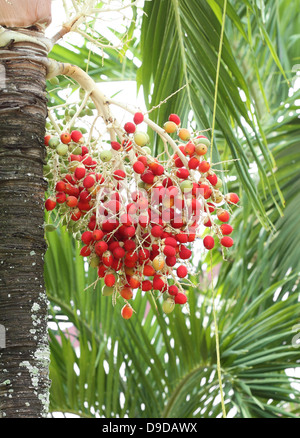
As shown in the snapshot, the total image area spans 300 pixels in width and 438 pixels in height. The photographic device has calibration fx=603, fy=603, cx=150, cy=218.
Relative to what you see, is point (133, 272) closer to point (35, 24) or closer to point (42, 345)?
point (42, 345)

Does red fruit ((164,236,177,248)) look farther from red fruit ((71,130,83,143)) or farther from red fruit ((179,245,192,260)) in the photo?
red fruit ((71,130,83,143))

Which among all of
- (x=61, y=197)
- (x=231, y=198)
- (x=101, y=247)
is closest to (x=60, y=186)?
(x=61, y=197)

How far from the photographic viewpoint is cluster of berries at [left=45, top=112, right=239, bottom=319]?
0.73m

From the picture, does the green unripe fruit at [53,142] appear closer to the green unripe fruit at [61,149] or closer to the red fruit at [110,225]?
the green unripe fruit at [61,149]

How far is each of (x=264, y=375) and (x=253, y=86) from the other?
1.35m

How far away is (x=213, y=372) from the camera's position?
5.70 feet

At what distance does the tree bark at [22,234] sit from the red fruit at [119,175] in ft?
0.31

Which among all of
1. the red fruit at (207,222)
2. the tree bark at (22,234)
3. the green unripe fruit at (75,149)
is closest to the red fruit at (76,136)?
the green unripe fruit at (75,149)

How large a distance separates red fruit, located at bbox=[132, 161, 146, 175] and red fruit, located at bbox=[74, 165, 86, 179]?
8 centimetres

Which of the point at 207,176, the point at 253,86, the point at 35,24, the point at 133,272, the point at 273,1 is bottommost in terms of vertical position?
the point at 133,272

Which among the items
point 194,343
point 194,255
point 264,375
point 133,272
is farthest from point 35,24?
point 194,255

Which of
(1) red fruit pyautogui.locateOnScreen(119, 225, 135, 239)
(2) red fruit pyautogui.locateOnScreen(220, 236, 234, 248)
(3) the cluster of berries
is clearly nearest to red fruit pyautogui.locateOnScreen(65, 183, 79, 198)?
(3) the cluster of berries

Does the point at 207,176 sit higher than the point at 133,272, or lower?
higher

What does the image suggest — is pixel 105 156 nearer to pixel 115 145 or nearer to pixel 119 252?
pixel 115 145
